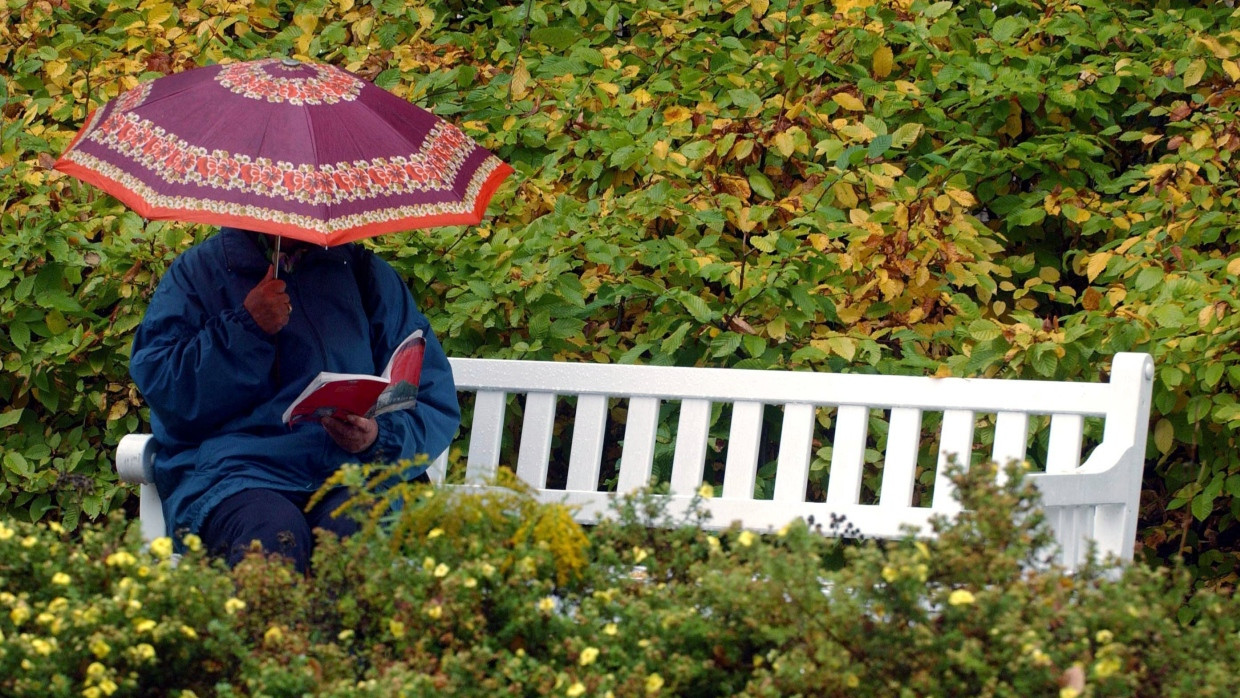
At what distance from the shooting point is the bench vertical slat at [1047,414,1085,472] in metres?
3.28

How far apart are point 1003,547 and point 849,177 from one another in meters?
2.19

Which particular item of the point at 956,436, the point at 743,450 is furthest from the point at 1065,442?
the point at 743,450

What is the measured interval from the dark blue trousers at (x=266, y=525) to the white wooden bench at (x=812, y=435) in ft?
0.97

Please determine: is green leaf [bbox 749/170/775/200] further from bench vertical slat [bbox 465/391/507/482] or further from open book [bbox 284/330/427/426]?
open book [bbox 284/330/427/426]

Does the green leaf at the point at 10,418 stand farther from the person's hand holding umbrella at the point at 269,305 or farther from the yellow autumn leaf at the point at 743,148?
the yellow autumn leaf at the point at 743,148

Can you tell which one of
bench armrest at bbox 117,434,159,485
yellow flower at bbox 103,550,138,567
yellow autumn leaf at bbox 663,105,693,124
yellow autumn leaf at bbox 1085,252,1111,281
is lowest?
bench armrest at bbox 117,434,159,485

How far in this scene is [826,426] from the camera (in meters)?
3.77

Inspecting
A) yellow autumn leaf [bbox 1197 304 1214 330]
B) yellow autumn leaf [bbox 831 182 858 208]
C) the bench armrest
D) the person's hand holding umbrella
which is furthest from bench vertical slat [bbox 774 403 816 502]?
the bench armrest

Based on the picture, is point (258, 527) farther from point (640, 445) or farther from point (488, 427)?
point (640, 445)

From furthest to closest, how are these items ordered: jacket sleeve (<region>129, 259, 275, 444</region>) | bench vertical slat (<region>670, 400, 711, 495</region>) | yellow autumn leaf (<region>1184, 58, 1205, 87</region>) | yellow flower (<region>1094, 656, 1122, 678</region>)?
yellow autumn leaf (<region>1184, 58, 1205, 87</region>)
bench vertical slat (<region>670, 400, 711, 495</region>)
jacket sleeve (<region>129, 259, 275, 444</region>)
yellow flower (<region>1094, 656, 1122, 678</region>)

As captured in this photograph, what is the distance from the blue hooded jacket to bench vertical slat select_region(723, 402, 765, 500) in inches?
27.1

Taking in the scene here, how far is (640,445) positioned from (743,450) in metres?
0.26

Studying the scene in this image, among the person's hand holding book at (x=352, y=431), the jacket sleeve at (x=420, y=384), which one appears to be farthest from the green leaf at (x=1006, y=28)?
the person's hand holding book at (x=352, y=431)

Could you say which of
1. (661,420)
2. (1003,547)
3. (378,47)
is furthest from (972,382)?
(378,47)
